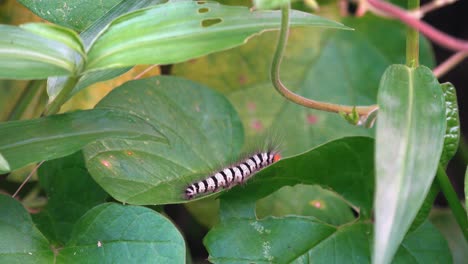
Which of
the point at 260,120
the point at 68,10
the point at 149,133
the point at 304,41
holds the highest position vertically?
the point at 68,10

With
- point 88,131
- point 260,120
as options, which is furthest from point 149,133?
point 260,120

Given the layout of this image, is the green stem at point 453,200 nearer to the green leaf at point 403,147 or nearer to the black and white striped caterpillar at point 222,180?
the green leaf at point 403,147

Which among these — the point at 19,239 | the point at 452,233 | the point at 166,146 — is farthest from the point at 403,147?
the point at 452,233

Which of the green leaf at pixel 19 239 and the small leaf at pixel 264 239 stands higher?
the green leaf at pixel 19 239

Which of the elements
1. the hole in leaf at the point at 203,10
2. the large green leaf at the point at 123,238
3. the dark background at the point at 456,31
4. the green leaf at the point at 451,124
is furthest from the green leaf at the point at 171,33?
the dark background at the point at 456,31

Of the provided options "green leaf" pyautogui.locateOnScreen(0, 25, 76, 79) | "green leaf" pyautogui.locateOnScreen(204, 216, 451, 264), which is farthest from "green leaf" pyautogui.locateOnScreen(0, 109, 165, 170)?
"green leaf" pyautogui.locateOnScreen(204, 216, 451, 264)

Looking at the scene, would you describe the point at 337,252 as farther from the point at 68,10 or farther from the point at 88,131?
the point at 68,10

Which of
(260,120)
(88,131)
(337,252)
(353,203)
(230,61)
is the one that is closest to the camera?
(88,131)

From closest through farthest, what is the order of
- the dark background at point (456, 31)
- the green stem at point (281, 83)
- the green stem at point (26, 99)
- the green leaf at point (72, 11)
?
the green stem at point (281, 83)
the green leaf at point (72, 11)
the green stem at point (26, 99)
the dark background at point (456, 31)
